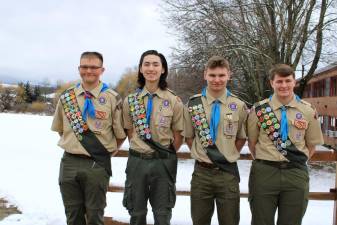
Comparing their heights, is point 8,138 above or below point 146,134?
below

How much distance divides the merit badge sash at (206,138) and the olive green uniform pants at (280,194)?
0.23 meters

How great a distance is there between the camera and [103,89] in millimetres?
3939

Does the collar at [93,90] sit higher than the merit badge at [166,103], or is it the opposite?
the collar at [93,90]

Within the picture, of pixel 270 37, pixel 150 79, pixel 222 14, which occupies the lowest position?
pixel 150 79

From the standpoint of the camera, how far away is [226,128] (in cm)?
364

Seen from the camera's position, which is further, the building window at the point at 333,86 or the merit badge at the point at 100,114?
the building window at the point at 333,86

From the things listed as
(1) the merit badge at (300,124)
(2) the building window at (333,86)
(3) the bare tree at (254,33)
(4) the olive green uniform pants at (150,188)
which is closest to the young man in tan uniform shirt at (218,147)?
(4) the olive green uniform pants at (150,188)

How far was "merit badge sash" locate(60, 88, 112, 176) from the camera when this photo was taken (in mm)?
3746

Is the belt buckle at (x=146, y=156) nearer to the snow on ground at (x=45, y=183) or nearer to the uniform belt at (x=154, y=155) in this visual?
the uniform belt at (x=154, y=155)

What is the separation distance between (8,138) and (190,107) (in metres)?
13.8

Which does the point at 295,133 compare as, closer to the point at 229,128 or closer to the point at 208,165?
the point at 229,128

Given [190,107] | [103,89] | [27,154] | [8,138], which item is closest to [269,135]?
[190,107]

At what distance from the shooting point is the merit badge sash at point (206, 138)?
3.57m

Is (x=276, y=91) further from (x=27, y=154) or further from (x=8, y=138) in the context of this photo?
(x=8, y=138)
